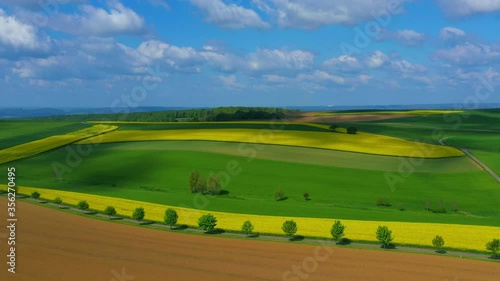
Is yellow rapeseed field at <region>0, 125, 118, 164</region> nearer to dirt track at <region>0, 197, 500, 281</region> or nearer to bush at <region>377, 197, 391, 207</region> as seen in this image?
dirt track at <region>0, 197, 500, 281</region>

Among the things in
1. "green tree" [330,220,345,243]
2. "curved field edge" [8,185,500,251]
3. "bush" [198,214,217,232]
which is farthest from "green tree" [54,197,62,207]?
"green tree" [330,220,345,243]

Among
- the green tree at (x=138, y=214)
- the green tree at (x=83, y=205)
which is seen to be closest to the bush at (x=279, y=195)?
the green tree at (x=138, y=214)

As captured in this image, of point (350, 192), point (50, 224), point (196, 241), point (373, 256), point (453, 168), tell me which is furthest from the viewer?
point (453, 168)

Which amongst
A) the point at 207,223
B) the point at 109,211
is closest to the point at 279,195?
the point at 207,223

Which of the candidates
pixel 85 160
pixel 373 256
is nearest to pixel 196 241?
pixel 373 256

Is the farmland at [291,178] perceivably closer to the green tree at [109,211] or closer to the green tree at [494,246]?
the green tree at [494,246]

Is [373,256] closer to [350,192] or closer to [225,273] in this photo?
[225,273]
